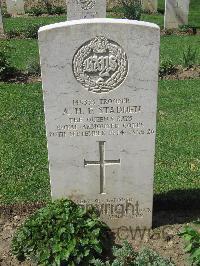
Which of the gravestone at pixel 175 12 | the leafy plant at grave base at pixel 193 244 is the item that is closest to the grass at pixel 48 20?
the gravestone at pixel 175 12

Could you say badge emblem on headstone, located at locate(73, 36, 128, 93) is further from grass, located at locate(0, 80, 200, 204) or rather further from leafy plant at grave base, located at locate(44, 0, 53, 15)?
leafy plant at grave base, located at locate(44, 0, 53, 15)

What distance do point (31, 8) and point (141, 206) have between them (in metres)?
14.7

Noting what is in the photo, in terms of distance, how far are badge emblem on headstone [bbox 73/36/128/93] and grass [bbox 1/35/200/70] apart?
6.94 m

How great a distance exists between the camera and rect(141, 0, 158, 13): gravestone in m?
17.4

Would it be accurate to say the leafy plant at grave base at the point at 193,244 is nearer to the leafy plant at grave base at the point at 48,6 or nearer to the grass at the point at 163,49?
the grass at the point at 163,49

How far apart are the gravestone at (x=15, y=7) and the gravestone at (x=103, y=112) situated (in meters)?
13.9

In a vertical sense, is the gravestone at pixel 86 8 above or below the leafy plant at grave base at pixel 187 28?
above

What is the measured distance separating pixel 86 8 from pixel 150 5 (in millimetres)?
5179

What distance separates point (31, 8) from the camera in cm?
1823

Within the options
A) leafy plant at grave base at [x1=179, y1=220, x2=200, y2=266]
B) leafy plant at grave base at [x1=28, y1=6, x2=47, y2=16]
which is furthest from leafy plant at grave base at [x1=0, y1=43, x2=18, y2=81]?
leafy plant at grave base at [x1=28, y1=6, x2=47, y2=16]

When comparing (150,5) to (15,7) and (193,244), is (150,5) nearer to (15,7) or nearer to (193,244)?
(15,7)

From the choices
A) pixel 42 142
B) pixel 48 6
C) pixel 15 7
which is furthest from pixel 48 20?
pixel 42 142

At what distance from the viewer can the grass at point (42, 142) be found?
6301mm

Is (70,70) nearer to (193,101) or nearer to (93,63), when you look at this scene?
(93,63)
